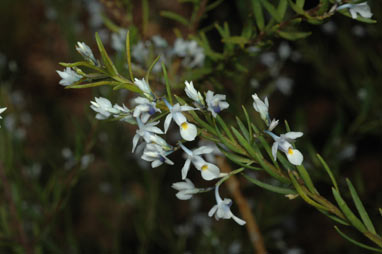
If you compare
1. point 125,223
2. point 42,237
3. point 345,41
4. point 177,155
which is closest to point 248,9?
point 345,41

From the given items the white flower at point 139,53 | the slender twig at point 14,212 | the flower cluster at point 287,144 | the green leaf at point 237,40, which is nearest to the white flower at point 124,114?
the flower cluster at point 287,144

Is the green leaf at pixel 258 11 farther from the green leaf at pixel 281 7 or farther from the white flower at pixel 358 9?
the white flower at pixel 358 9

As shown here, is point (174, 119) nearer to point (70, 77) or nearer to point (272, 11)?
point (70, 77)

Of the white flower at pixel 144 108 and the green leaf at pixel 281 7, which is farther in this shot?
the green leaf at pixel 281 7

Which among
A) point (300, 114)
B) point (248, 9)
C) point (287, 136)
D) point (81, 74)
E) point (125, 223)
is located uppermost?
point (81, 74)

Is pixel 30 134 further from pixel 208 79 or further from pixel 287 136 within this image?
pixel 287 136

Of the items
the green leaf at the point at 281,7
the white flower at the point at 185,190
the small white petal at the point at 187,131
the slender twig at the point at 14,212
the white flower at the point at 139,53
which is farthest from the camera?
the slender twig at the point at 14,212
